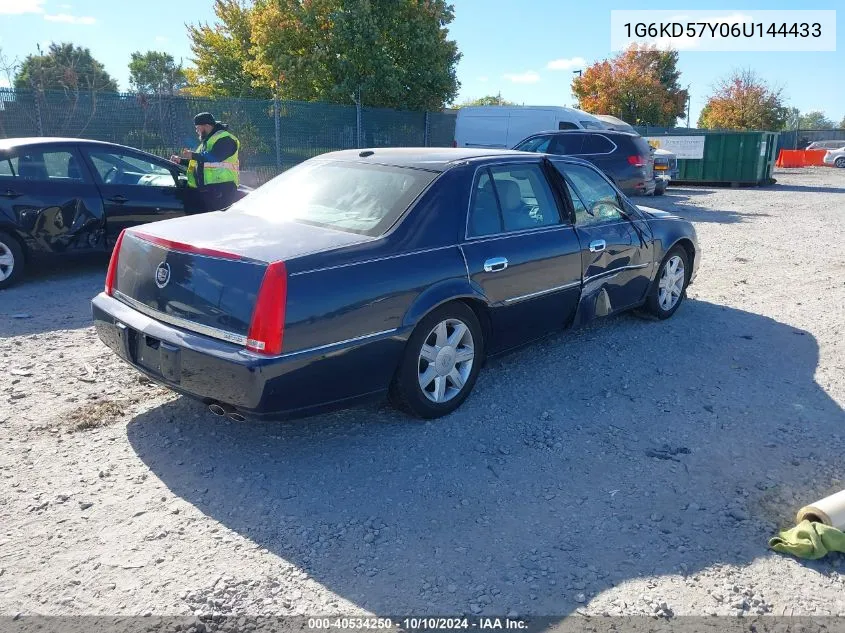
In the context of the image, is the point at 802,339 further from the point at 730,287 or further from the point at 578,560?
the point at 578,560

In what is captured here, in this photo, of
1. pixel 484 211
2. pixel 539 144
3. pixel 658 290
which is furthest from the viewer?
pixel 539 144

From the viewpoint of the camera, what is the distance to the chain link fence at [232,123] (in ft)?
38.5

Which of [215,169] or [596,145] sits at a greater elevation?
[596,145]

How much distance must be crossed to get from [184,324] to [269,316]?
0.57m

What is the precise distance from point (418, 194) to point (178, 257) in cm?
140

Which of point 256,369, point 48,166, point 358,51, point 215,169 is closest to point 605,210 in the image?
point 256,369

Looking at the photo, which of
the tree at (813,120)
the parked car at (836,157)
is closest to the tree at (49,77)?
the parked car at (836,157)

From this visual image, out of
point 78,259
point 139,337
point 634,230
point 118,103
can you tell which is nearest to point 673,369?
point 634,230

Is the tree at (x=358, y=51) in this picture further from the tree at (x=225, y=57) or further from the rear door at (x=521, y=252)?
the rear door at (x=521, y=252)

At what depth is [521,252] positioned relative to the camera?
456 cm

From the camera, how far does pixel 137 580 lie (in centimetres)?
277

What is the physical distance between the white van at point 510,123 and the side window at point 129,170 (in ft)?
36.3

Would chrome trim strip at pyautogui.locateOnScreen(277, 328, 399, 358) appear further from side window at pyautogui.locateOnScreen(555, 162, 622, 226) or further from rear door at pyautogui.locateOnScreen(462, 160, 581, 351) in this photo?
side window at pyautogui.locateOnScreen(555, 162, 622, 226)

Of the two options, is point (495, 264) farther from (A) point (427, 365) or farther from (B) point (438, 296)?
(A) point (427, 365)
